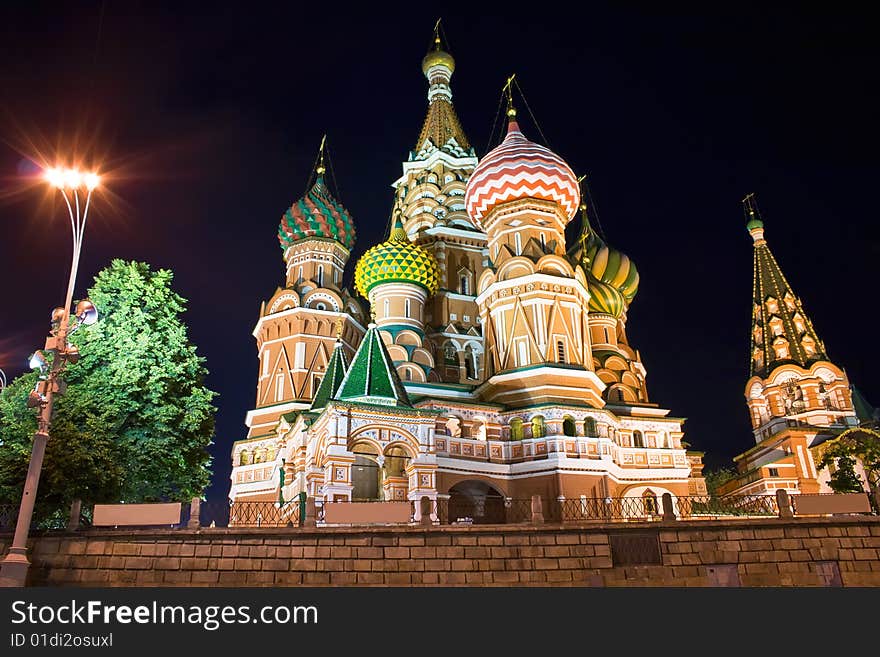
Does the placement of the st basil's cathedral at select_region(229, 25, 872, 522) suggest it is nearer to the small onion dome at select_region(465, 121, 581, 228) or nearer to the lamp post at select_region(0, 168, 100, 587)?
the small onion dome at select_region(465, 121, 581, 228)

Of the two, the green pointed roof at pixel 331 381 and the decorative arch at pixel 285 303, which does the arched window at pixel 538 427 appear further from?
the decorative arch at pixel 285 303

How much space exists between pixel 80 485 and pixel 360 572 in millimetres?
6403

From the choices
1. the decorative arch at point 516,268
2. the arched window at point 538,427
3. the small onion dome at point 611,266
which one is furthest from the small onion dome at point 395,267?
the arched window at point 538,427

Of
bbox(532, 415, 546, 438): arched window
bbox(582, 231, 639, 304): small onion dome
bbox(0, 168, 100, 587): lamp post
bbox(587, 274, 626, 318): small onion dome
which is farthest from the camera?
bbox(582, 231, 639, 304): small onion dome

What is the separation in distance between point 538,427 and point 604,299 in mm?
10730

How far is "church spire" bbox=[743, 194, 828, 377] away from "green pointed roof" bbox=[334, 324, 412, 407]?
27.9 m

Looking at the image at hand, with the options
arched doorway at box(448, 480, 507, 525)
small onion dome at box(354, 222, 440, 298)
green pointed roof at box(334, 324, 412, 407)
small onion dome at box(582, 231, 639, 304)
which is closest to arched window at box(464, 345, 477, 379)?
small onion dome at box(354, 222, 440, 298)

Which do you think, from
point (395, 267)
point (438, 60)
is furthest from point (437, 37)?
point (395, 267)

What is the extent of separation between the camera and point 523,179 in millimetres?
31125

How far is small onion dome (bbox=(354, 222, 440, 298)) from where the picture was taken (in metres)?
32.6

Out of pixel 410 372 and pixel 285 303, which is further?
pixel 285 303

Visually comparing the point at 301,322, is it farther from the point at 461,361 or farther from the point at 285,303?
the point at 461,361

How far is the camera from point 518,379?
27.1 metres
